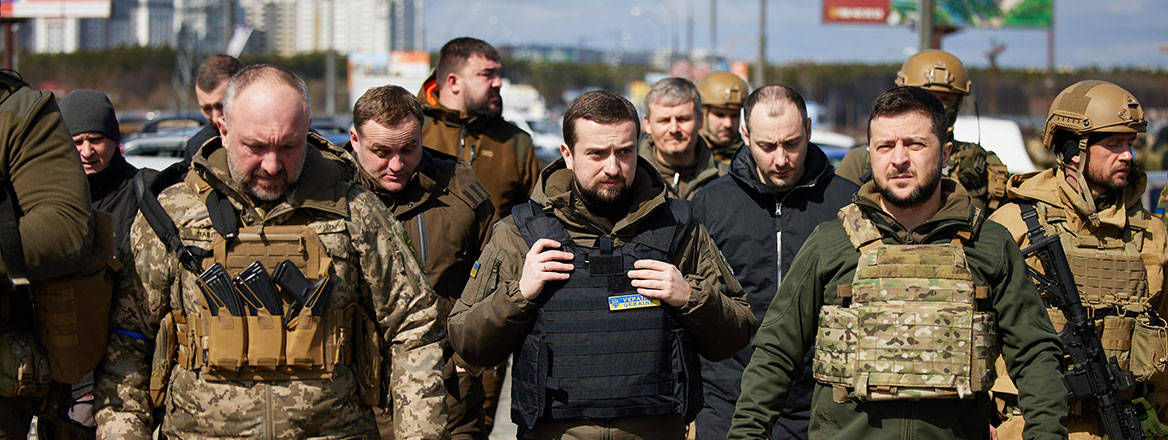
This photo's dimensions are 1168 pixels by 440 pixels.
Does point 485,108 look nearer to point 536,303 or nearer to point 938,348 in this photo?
point 536,303

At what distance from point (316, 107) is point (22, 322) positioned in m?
84.6

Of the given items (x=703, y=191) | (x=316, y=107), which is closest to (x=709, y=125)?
(x=703, y=191)

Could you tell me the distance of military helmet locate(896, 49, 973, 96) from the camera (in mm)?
6504

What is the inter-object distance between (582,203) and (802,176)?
161cm

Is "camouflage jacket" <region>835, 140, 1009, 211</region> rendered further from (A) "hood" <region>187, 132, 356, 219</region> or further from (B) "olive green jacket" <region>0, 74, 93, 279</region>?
(B) "olive green jacket" <region>0, 74, 93, 279</region>

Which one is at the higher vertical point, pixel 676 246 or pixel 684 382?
pixel 676 246

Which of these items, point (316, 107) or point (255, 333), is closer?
point (255, 333)

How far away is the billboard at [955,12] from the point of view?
4638 centimetres

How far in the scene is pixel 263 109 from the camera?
10.9 feet

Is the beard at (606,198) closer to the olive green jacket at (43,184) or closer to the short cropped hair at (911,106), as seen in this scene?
the short cropped hair at (911,106)

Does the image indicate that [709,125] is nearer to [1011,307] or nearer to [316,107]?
[1011,307]

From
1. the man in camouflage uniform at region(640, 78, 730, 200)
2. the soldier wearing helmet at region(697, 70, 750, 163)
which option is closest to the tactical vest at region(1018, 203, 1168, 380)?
the man in camouflage uniform at region(640, 78, 730, 200)

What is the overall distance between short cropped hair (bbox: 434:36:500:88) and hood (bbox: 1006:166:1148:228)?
291 centimetres

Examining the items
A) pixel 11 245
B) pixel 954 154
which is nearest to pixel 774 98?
pixel 954 154
